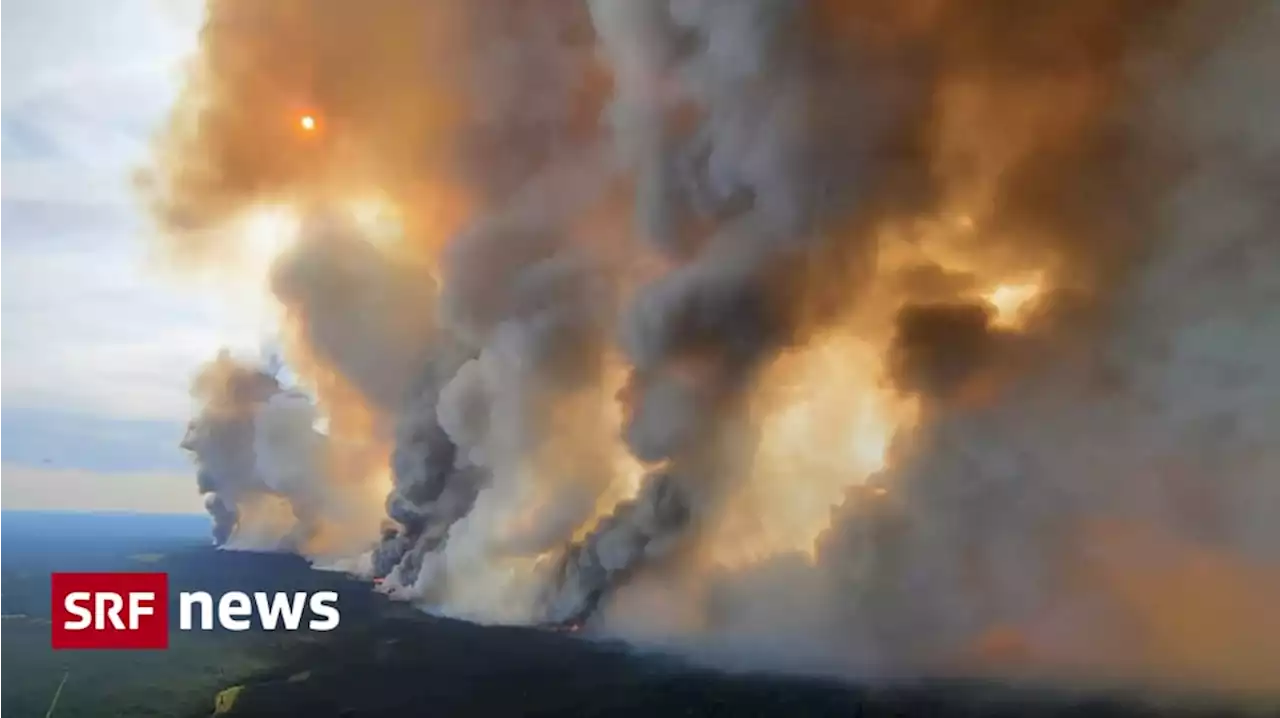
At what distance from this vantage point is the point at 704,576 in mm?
105938

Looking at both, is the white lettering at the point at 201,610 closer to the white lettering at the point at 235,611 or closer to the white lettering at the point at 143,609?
the white lettering at the point at 235,611

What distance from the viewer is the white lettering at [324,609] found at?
427 feet

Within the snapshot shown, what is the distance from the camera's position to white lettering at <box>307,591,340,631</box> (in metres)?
130

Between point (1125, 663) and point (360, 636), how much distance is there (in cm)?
7924

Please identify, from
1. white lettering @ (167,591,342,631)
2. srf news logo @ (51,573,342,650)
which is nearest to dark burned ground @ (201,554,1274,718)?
srf news logo @ (51,573,342,650)

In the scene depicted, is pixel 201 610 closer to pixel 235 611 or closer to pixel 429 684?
pixel 235 611

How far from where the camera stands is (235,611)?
142 metres

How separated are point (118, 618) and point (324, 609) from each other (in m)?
40.7

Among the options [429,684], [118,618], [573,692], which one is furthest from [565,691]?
[118,618]

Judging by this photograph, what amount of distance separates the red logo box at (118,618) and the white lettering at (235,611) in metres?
7.26

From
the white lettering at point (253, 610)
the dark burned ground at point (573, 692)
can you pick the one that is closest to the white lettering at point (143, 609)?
the white lettering at point (253, 610)

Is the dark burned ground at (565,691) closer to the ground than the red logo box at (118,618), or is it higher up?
closer to the ground

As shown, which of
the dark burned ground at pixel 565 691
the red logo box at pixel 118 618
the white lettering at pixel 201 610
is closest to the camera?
the red logo box at pixel 118 618

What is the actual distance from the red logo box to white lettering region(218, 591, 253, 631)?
726 cm
